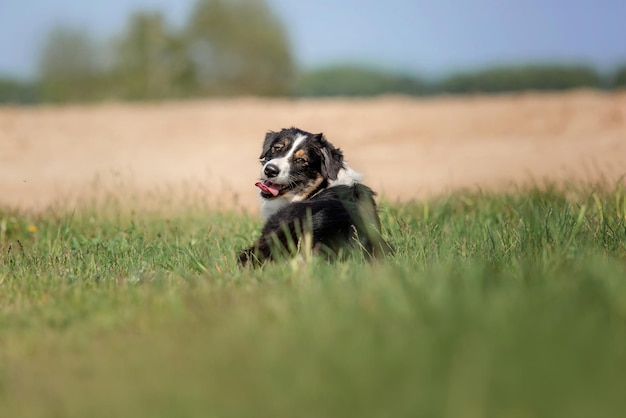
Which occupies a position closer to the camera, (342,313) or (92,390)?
(92,390)

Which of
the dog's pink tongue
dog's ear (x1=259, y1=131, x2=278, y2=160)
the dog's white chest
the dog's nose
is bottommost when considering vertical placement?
the dog's white chest

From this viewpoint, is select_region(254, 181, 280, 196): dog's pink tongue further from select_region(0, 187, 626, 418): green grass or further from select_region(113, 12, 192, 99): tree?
select_region(113, 12, 192, 99): tree

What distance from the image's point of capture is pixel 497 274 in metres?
4.20

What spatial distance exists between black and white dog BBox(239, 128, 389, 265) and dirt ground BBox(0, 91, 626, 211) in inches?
190

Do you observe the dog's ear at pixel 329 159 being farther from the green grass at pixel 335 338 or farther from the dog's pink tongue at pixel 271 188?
the green grass at pixel 335 338

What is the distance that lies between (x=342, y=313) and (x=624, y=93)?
1818 cm

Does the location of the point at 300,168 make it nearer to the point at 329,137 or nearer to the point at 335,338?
the point at 335,338

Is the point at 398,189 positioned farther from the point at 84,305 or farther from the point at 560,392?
the point at 560,392

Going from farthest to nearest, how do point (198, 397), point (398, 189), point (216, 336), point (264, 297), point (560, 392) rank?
point (398, 189)
point (264, 297)
point (216, 336)
point (198, 397)
point (560, 392)

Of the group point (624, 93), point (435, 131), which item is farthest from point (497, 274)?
point (624, 93)

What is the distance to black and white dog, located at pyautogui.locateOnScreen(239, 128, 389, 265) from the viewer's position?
4926mm

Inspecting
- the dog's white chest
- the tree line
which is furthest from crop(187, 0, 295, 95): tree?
the dog's white chest

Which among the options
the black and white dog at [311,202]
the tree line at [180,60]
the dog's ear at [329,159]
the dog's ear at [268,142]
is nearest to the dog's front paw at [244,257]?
the black and white dog at [311,202]

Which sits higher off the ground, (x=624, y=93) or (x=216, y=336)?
(x=624, y=93)
